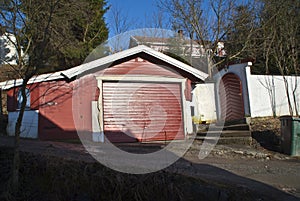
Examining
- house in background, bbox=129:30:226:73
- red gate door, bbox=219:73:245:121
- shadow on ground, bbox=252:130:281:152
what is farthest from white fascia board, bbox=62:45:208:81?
house in background, bbox=129:30:226:73

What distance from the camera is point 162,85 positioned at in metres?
10.3

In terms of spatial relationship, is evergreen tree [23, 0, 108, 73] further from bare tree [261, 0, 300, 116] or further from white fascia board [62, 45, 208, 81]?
bare tree [261, 0, 300, 116]

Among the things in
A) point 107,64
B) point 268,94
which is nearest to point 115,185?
point 107,64

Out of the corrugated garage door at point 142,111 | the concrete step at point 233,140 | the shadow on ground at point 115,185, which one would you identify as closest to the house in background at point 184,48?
the corrugated garage door at point 142,111

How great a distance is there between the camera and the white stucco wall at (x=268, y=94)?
39.5ft

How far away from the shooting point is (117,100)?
945cm

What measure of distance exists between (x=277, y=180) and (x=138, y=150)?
3.99m

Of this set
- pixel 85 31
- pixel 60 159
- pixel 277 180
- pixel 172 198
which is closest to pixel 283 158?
pixel 277 180

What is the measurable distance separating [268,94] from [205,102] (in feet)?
9.64

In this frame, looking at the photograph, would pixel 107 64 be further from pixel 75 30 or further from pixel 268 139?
pixel 75 30

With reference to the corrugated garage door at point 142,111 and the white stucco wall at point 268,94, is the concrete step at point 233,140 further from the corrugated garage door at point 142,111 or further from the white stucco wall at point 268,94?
the white stucco wall at point 268,94

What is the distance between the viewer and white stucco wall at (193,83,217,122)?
1332 centimetres

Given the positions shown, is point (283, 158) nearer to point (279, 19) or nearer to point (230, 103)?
point (230, 103)

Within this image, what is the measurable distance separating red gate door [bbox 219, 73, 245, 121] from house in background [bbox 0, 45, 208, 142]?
2.76 meters
